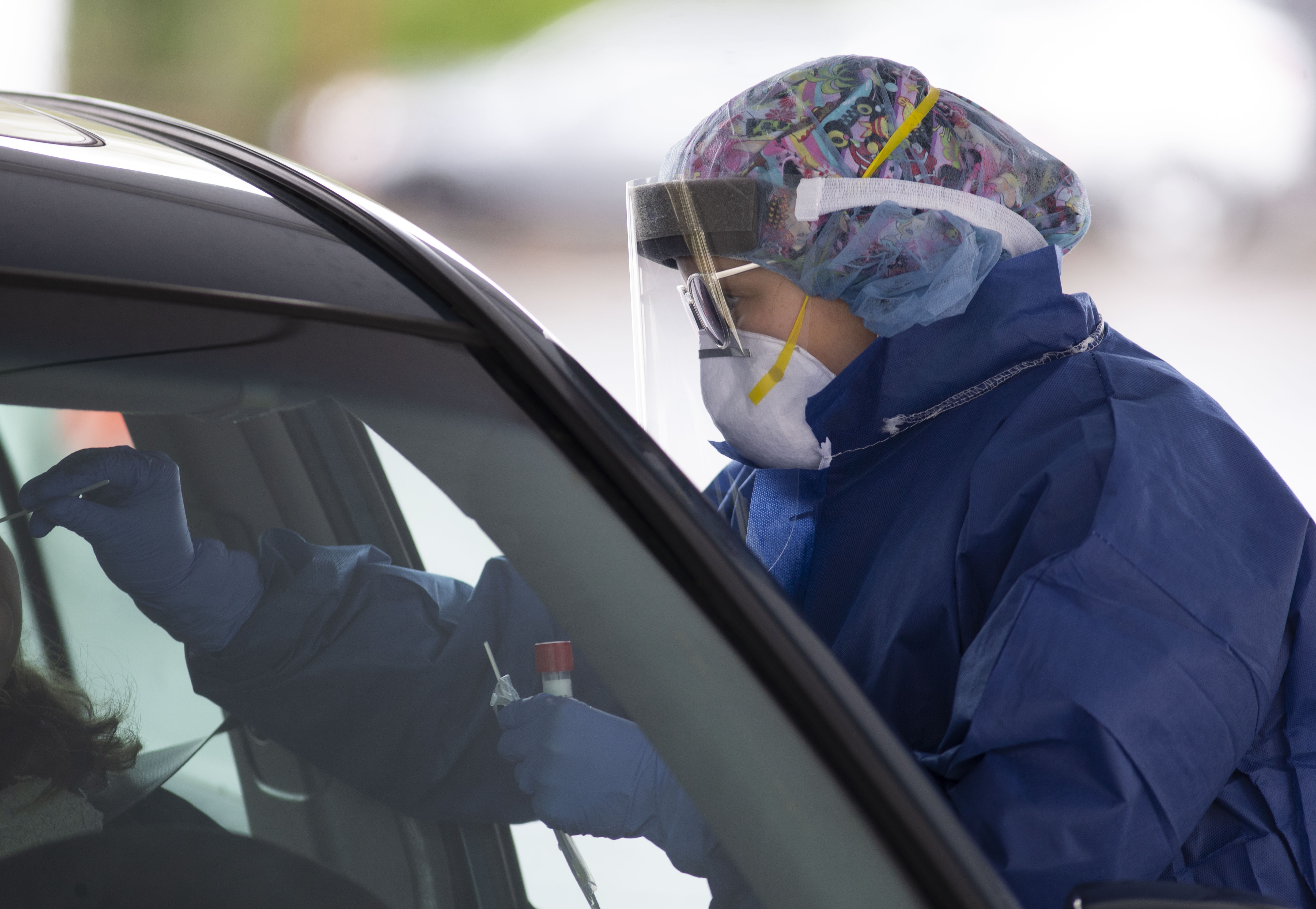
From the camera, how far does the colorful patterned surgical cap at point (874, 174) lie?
3.65ft

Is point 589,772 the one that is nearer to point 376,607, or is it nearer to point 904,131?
point 376,607

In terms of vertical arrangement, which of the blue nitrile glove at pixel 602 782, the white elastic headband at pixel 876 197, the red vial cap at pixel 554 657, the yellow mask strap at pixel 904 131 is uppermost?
the yellow mask strap at pixel 904 131

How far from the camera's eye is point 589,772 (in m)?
0.54

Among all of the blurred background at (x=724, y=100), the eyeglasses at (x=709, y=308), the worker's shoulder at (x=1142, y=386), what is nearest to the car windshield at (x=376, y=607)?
the worker's shoulder at (x=1142, y=386)

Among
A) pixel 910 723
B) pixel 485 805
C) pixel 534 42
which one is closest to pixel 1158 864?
pixel 910 723

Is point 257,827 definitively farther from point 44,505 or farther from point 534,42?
point 534,42

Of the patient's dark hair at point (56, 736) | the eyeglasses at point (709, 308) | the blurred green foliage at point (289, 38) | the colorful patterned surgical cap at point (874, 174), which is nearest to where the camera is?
the patient's dark hair at point (56, 736)

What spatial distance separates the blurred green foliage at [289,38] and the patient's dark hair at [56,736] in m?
3.50

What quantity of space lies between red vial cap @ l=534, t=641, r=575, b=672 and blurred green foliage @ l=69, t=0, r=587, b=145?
3.46 metres

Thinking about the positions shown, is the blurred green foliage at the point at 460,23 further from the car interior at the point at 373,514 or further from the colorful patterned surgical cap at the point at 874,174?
Answer: the car interior at the point at 373,514

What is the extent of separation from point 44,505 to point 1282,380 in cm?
414

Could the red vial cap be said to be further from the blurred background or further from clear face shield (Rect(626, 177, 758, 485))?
the blurred background

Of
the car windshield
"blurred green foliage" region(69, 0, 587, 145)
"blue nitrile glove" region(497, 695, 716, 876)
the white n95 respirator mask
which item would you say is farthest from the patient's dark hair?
"blurred green foliage" region(69, 0, 587, 145)

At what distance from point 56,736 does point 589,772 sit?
0.94ft
